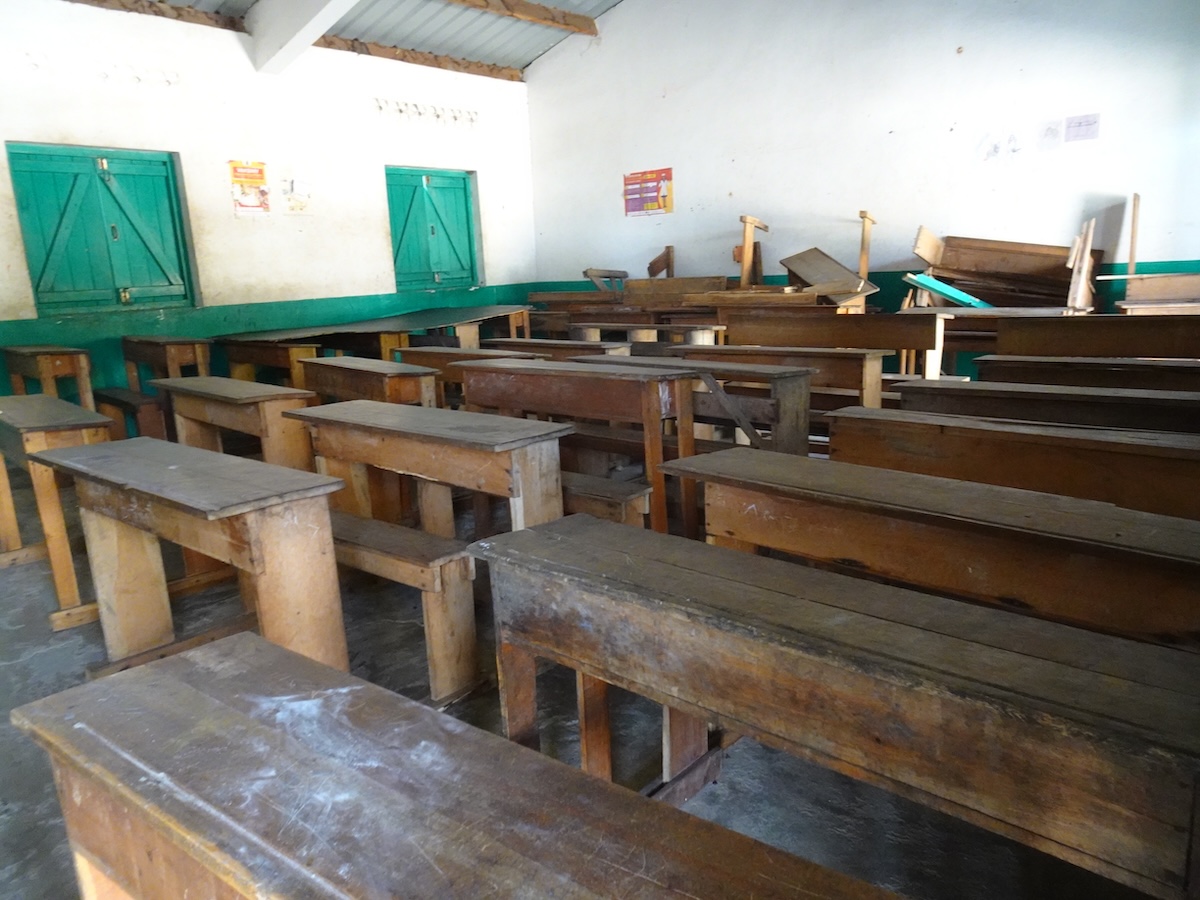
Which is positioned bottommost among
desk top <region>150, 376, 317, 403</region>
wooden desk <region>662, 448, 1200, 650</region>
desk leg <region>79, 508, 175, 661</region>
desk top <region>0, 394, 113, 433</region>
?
desk leg <region>79, 508, 175, 661</region>

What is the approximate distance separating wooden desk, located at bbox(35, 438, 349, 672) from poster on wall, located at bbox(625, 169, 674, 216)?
596 cm

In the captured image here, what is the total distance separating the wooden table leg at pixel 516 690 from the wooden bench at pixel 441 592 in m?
0.65

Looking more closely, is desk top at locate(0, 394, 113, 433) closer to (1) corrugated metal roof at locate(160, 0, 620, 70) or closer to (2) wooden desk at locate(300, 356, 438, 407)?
(2) wooden desk at locate(300, 356, 438, 407)

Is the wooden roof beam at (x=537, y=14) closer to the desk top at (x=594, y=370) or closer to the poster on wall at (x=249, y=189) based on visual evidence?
the poster on wall at (x=249, y=189)

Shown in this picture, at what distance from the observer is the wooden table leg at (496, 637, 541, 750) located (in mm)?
1518

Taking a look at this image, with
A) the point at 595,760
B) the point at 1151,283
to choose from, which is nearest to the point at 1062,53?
the point at 1151,283

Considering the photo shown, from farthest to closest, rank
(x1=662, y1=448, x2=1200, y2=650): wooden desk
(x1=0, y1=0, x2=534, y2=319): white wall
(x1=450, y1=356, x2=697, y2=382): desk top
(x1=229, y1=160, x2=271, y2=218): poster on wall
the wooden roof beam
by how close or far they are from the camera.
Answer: the wooden roof beam < (x1=229, y1=160, x2=271, y2=218): poster on wall < (x1=0, y1=0, x2=534, y2=319): white wall < (x1=450, y1=356, x2=697, y2=382): desk top < (x1=662, y1=448, x2=1200, y2=650): wooden desk

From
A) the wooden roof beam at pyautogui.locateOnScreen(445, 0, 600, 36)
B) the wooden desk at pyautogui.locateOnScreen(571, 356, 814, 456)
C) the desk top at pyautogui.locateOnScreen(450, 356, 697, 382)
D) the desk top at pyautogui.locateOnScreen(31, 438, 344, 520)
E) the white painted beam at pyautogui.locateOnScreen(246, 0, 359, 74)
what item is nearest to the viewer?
the desk top at pyautogui.locateOnScreen(31, 438, 344, 520)

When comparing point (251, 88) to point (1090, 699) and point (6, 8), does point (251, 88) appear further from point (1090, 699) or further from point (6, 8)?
point (1090, 699)

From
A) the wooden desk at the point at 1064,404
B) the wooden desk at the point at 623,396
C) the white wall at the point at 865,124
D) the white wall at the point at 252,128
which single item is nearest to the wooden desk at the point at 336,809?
the wooden desk at the point at 623,396

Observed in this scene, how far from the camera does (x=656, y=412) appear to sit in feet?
8.83

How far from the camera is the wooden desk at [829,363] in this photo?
3.34 metres

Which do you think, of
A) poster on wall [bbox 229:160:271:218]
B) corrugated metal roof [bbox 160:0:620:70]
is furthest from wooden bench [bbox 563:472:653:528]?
corrugated metal roof [bbox 160:0:620:70]

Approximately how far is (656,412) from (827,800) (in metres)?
1.31
